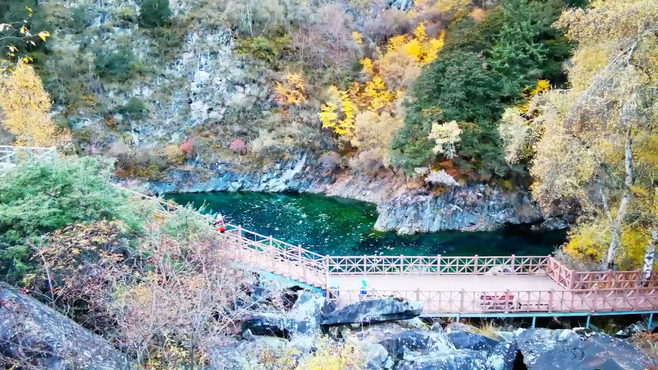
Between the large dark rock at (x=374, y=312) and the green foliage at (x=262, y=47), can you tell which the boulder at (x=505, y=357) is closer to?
the large dark rock at (x=374, y=312)

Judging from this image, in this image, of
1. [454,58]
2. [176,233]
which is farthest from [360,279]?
[454,58]

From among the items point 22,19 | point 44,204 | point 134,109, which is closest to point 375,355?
point 44,204

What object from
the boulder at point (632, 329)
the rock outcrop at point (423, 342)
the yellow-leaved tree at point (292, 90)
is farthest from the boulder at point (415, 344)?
the yellow-leaved tree at point (292, 90)

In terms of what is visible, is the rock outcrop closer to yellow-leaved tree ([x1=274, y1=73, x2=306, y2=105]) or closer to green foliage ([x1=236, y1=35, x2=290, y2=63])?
yellow-leaved tree ([x1=274, y1=73, x2=306, y2=105])

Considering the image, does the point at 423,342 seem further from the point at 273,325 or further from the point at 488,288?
the point at 488,288

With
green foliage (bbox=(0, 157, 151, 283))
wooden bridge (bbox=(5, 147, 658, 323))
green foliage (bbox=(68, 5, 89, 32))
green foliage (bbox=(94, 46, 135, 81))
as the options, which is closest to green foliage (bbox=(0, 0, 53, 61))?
green foliage (bbox=(68, 5, 89, 32))

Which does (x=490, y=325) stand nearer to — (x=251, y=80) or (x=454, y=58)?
(x=454, y=58)
